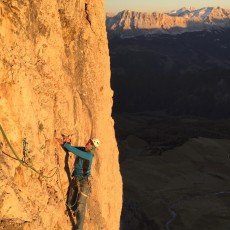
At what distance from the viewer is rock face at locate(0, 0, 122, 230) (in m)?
9.78

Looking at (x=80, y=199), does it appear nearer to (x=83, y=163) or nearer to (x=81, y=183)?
(x=81, y=183)

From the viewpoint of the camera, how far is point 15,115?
996cm

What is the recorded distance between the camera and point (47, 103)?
11812mm

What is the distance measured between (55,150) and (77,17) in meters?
5.55

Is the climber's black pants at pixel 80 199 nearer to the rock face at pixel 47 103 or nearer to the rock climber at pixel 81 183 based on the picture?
the rock climber at pixel 81 183

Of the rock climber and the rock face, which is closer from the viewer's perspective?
the rock face

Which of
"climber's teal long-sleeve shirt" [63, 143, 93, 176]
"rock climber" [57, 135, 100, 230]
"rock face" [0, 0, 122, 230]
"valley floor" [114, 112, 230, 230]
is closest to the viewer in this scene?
"rock face" [0, 0, 122, 230]

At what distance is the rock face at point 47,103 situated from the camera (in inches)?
385

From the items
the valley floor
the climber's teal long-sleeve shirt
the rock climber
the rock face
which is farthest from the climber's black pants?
the valley floor

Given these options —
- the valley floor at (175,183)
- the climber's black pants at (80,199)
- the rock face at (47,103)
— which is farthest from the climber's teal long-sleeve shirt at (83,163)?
the valley floor at (175,183)

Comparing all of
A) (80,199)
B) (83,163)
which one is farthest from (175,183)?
(83,163)

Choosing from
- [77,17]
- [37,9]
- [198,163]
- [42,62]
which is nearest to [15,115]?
[42,62]

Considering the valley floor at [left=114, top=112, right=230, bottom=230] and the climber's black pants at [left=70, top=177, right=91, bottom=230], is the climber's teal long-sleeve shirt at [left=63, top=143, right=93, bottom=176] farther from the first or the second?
the valley floor at [left=114, top=112, right=230, bottom=230]

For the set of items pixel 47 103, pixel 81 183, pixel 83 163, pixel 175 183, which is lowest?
pixel 175 183
